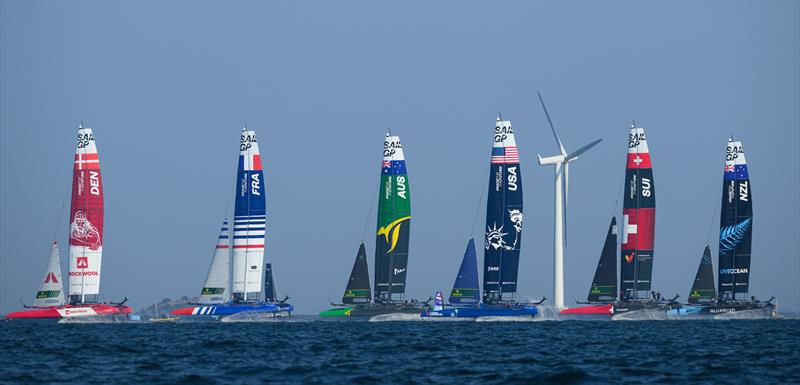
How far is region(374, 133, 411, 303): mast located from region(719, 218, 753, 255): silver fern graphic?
3104cm

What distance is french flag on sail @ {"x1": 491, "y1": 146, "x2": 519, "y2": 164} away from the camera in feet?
378

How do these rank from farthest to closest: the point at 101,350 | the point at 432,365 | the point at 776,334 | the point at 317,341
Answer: the point at 776,334
the point at 317,341
the point at 101,350
the point at 432,365

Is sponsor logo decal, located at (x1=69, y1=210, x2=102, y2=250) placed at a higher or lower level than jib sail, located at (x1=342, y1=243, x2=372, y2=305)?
higher

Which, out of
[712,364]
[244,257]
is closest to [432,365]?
[712,364]

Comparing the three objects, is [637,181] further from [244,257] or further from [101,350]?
[101,350]

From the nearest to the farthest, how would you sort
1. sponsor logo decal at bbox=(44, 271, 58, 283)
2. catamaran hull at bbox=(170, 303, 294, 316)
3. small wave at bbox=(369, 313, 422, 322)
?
sponsor logo decal at bbox=(44, 271, 58, 283), catamaran hull at bbox=(170, 303, 294, 316), small wave at bbox=(369, 313, 422, 322)

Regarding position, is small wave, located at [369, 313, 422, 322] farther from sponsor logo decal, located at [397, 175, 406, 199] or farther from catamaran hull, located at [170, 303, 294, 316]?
sponsor logo decal, located at [397, 175, 406, 199]

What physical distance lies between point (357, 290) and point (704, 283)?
112ft

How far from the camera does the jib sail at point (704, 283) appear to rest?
125 meters

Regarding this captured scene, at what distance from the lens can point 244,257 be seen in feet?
393

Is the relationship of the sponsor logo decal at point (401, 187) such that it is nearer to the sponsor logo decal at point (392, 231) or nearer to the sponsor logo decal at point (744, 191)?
the sponsor logo decal at point (392, 231)

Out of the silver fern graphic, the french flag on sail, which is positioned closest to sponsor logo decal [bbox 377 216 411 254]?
the french flag on sail

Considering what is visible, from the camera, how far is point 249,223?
11875cm

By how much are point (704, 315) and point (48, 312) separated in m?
60.9
